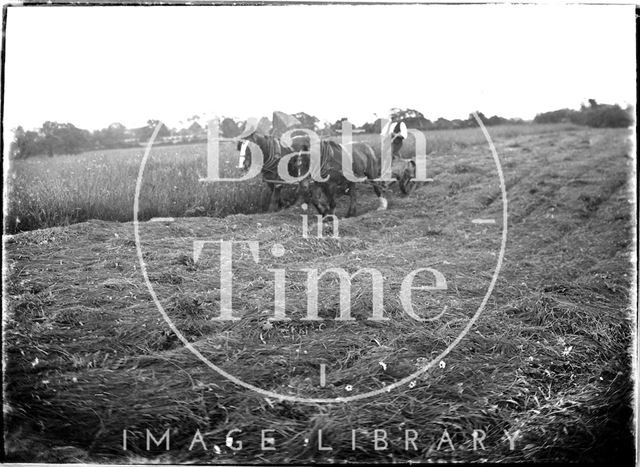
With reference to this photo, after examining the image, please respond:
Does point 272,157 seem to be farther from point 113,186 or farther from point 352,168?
point 113,186

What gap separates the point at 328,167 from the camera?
4.64m

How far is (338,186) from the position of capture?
4.68m

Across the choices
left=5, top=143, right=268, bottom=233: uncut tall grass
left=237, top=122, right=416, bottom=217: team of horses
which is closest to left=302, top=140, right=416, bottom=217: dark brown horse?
left=237, top=122, right=416, bottom=217: team of horses

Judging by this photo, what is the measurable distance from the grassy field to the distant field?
0.03m

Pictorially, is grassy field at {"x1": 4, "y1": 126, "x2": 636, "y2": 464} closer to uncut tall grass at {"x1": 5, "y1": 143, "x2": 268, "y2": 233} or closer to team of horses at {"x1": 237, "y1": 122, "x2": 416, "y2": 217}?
uncut tall grass at {"x1": 5, "y1": 143, "x2": 268, "y2": 233}

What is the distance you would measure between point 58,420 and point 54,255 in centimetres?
124

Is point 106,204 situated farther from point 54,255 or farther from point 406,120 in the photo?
point 406,120

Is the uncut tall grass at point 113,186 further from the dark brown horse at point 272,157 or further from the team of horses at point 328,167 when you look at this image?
the team of horses at point 328,167

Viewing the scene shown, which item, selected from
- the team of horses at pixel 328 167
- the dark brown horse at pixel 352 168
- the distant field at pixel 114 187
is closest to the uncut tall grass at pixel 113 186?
the distant field at pixel 114 187

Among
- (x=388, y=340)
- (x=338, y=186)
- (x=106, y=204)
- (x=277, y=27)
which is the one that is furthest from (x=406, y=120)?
(x=106, y=204)

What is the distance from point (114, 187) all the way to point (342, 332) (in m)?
2.10

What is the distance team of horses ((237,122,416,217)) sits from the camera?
4.45 meters

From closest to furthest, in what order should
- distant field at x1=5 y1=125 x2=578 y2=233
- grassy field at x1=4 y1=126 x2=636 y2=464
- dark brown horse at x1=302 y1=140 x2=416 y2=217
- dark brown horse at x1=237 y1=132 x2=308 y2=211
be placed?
grassy field at x1=4 y1=126 x2=636 y2=464, distant field at x1=5 y1=125 x2=578 y2=233, dark brown horse at x1=237 y1=132 x2=308 y2=211, dark brown horse at x1=302 y1=140 x2=416 y2=217

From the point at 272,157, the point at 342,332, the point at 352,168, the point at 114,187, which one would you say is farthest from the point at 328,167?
the point at 114,187
